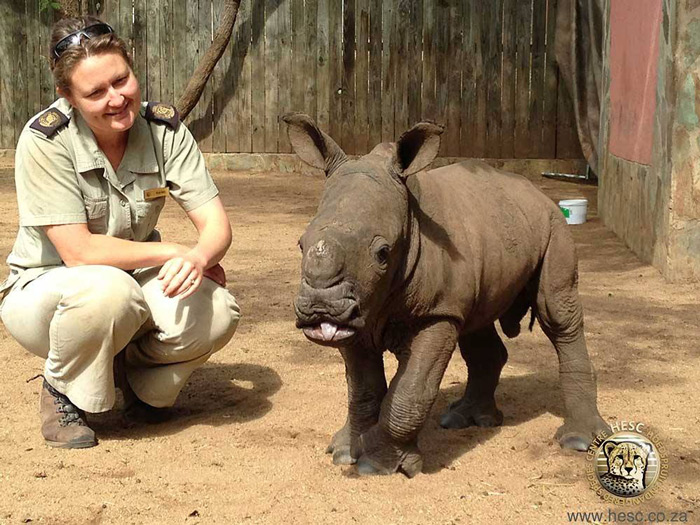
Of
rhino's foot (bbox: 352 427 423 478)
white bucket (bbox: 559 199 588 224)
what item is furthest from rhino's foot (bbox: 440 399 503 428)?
white bucket (bbox: 559 199 588 224)

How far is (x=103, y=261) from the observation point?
4070 millimetres

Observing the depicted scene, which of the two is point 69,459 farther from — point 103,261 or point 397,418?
point 397,418

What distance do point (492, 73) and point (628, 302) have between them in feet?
22.5

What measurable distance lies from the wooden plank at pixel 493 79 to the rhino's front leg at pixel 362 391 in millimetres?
9542

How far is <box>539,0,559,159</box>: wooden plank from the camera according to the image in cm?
1284

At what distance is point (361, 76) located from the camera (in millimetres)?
13008

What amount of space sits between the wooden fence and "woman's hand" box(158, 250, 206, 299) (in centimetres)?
913

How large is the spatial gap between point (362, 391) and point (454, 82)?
31.7ft

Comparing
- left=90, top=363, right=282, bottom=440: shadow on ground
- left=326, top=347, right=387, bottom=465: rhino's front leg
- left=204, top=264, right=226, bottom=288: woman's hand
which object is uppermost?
left=204, top=264, right=226, bottom=288: woman's hand

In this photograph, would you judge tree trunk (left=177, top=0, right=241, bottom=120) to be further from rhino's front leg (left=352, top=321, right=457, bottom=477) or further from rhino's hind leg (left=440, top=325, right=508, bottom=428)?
rhino's front leg (left=352, top=321, right=457, bottom=477)

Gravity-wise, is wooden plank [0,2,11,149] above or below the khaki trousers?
above

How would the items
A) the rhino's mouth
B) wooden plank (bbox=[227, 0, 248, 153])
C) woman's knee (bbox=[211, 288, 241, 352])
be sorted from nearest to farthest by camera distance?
the rhino's mouth < woman's knee (bbox=[211, 288, 241, 352]) < wooden plank (bbox=[227, 0, 248, 153])

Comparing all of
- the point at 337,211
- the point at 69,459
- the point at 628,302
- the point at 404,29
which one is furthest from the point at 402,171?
the point at 404,29

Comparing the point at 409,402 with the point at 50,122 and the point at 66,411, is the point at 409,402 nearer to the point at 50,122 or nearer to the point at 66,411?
the point at 66,411
